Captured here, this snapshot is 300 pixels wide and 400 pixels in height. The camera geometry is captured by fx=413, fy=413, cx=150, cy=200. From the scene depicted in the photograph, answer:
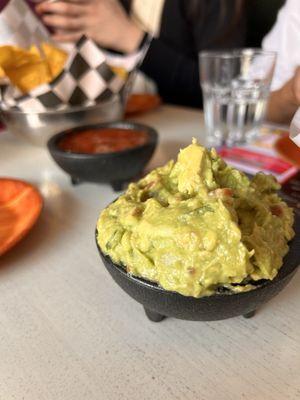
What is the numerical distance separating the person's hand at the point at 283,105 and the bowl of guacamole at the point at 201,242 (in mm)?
830

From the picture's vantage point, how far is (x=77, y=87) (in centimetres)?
133

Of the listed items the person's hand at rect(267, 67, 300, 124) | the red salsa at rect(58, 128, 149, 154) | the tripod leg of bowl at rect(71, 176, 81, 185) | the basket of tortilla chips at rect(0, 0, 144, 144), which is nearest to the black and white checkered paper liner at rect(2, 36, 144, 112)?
the basket of tortilla chips at rect(0, 0, 144, 144)

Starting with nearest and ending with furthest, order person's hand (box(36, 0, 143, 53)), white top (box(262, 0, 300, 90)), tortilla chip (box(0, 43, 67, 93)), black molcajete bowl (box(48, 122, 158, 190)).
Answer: black molcajete bowl (box(48, 122, 158, 190)) → tortilla chip (box(0, 43, 67, 93)) → white top (box(262, 0, 300, 90)) → person's hand (box(36, 0, 143, 53))

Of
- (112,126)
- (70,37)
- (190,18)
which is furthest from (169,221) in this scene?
(190,18)

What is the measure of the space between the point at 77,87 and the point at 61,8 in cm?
75

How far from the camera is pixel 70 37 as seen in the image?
2.00 metres

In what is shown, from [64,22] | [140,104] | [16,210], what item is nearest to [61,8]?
[64,22]

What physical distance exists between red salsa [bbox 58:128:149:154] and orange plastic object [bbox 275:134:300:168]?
374 millimetres

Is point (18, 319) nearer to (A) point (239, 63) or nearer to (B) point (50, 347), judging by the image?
(B) point (50, 347)

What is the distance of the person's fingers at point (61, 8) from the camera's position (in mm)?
1795

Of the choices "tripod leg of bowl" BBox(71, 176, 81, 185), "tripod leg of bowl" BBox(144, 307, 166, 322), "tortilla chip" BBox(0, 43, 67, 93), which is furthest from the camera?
"tortilla chip" BBox(0, 43, 67, 93)

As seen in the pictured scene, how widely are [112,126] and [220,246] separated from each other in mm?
772

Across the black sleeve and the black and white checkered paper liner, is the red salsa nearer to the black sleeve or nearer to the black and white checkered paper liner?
the black and white checkered paper liner

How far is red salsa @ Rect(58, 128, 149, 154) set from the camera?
3.64 feet
